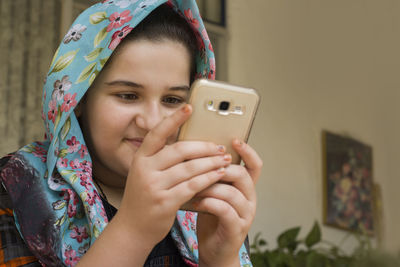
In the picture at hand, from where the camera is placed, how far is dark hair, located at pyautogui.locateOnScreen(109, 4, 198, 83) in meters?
0.96

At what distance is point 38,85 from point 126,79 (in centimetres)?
146

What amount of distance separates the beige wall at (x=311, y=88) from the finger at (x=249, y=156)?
2153mm

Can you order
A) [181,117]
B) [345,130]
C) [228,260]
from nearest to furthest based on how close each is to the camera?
[181,117] → [228,260] → [345,130]

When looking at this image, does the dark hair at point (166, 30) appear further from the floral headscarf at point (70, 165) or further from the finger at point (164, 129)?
the finger at point (164, 129)

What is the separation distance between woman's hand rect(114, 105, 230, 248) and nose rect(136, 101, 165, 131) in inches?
6.8

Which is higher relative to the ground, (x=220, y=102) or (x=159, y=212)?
(x=220, y=102)

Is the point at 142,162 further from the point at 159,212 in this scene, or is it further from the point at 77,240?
the point at 77,240

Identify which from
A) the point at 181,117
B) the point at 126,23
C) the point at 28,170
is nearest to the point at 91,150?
the point at 28,170

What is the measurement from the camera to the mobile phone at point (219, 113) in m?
0.72

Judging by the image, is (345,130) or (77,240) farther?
(345,130)

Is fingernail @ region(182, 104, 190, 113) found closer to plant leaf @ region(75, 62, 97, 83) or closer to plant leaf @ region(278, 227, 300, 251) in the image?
plant leaf @ region(75, 62, 97, 83)

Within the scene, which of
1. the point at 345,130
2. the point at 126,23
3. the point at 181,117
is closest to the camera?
the point at 181,117

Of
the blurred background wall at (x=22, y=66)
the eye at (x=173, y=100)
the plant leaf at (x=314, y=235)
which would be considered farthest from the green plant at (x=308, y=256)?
the eye at (x=173, y=100)

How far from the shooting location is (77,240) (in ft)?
2.94
